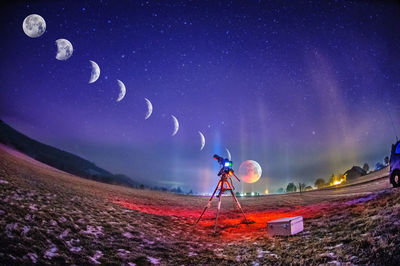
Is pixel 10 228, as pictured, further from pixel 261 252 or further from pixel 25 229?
pixel 261 252

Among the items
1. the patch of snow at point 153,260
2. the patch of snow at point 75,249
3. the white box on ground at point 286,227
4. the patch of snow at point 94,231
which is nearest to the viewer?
the patch of snow at point 75,249

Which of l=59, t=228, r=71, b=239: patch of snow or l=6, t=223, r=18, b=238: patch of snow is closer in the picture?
l=6, t=223, r=18, b=238: patch of snow

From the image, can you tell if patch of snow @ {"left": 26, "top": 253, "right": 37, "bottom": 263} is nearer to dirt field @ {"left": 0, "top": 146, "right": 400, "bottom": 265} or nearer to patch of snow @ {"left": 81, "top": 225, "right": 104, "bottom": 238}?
dirt field @ {"left": 0, "top": 146, "right": 400, "bottom": 265}

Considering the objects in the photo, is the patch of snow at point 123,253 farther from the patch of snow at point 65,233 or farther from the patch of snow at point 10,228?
the patch of snow at point 10,228

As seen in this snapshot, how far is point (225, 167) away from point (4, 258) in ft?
38.9

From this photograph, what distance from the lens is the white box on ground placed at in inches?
418

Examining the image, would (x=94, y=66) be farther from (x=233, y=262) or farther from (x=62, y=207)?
(x=233, y=262)

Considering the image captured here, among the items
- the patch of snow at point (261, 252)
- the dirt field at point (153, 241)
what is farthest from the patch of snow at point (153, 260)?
the patch of snow at point (261, 252)

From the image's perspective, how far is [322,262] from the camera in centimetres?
674

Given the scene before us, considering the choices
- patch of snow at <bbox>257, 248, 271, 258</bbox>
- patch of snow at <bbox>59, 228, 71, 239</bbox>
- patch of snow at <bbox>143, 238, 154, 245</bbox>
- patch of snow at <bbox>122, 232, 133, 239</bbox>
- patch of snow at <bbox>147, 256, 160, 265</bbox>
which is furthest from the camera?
patch of snow at <bbox>122, 232, 133, 239</bbox>

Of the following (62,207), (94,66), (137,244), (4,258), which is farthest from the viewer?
(94,66)

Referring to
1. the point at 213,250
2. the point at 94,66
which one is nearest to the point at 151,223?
the point at 213,250

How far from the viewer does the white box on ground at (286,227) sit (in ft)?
34.8

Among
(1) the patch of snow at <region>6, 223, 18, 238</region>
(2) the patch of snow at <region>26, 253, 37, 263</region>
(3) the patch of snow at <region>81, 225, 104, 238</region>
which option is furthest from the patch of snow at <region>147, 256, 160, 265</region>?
(1) the patch of snow at <region>6, 223, 18, 238</region>
